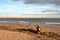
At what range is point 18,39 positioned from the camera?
641 inches

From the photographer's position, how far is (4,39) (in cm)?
1606

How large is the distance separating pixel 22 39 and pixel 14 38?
0.66 m

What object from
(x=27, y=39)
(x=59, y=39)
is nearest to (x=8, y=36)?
(x=27, y=39)

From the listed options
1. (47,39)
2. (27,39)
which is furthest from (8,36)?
(47,39)

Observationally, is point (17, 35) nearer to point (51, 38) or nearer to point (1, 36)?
point (1, 36)

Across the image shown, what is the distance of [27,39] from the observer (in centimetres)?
1647

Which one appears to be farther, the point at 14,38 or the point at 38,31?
the point at 38,31

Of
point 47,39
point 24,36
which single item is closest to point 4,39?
point 24,36

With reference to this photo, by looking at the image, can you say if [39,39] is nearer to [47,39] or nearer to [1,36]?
[47,39]

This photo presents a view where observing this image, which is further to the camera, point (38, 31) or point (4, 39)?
point (38, 31)

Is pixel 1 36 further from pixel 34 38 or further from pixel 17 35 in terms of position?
pixel 34 38

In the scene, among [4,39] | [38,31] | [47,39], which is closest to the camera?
[4,39]

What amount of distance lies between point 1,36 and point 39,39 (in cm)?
306

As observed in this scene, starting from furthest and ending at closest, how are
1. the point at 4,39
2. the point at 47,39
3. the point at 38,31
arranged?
the point at 38,31 < the point at 47,39 < the point at 4,39
